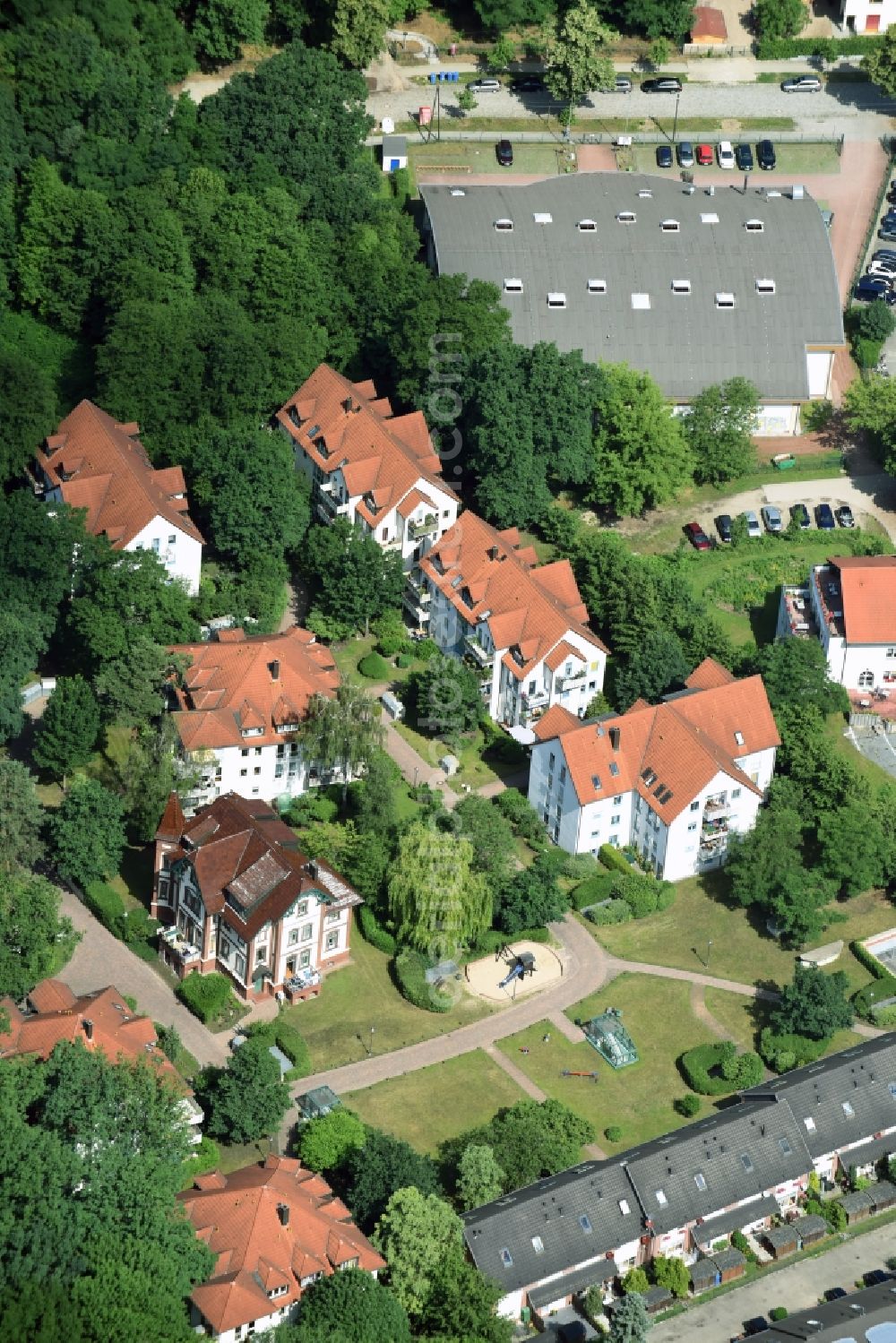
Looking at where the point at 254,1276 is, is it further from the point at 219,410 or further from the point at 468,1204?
the point at 219,410

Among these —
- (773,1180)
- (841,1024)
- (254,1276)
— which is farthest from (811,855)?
(254,1276)

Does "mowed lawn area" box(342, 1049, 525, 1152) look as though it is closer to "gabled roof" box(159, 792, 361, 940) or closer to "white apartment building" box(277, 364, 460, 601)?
"gabled roof" box(159, 792, 361, 940)

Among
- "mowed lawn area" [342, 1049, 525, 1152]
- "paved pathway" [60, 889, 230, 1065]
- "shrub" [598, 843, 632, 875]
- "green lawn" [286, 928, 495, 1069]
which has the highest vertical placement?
"paved pathway" [60, 889, 230, 1065]

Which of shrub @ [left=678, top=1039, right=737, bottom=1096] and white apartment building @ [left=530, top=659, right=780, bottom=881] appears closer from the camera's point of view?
shrub @ [left=678, top=1039, right=737, bottom=1096]

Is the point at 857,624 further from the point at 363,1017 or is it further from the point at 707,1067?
the point at 363,1017

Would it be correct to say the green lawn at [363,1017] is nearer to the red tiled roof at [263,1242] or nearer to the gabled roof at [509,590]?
the red tiled roof at [263,1242]

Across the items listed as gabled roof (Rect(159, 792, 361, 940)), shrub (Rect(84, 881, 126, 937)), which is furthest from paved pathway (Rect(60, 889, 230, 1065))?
gabled roof (Rect(159, 792, 361, 940))
